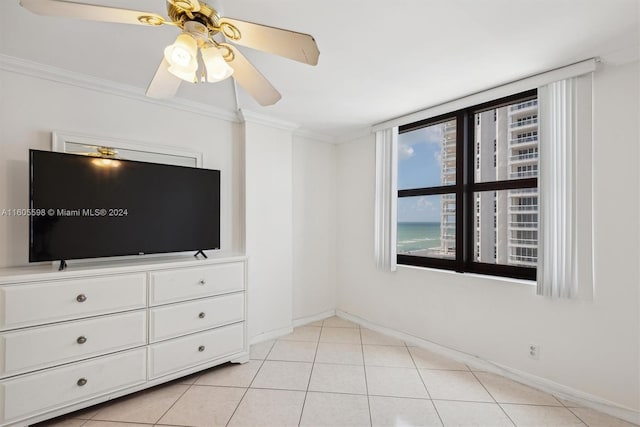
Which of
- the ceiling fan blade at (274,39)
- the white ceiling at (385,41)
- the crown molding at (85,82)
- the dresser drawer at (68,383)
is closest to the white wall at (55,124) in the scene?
the crown molding at (85,82)

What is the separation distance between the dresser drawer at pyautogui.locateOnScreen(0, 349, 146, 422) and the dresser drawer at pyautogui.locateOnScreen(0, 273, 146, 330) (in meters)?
0.33

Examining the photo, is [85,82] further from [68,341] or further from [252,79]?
[68,341]

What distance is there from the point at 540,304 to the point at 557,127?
1333 millimetres

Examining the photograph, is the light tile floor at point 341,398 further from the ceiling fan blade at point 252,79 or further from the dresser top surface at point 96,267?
the ceiling fan blade at point 252,79

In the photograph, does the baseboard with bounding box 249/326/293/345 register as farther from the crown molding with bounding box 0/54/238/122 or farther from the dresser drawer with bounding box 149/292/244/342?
the crown molding with bounding box 0/54/238/122

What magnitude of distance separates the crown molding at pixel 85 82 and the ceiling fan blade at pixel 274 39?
173cm

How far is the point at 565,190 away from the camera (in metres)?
2.08

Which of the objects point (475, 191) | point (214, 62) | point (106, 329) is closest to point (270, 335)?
point (106, 329)

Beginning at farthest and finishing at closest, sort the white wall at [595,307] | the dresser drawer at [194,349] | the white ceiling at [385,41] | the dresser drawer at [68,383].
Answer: the dresser drawer at [194,349] < the white wall at [595,307] < the dresser drawer at [68,383] < the white ceiling at [385,41]

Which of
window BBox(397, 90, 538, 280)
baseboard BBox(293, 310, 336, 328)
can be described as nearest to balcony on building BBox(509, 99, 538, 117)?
window BBox(397, 90, 538, 280)

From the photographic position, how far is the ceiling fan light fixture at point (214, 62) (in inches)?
47.5

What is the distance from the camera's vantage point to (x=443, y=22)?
1.62 meters

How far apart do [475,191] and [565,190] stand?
0.70m

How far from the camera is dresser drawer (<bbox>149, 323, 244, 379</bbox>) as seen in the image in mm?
2178
